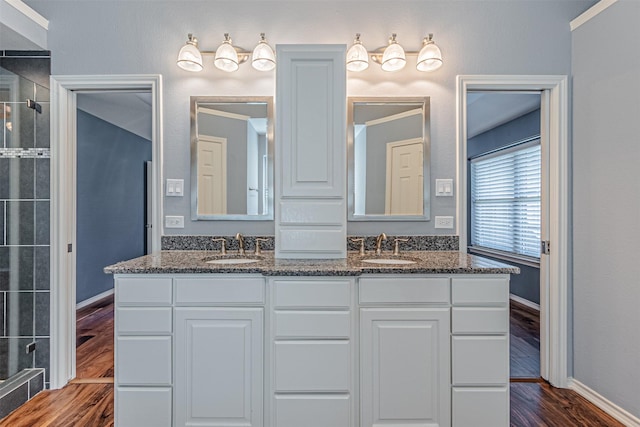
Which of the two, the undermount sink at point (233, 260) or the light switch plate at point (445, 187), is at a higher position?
the light switch plate at point (445, 187)

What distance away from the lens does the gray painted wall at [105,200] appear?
12.7ft

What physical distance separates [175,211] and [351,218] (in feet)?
3.88

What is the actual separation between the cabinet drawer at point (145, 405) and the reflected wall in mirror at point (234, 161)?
1.06 meters

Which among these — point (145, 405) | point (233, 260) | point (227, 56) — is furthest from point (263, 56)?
point (145, 405)

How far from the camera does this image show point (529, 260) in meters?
3.85

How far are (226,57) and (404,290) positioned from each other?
69.0 inches

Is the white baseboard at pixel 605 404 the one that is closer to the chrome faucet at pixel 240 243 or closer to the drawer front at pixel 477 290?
the drawer front at pixel 477 290

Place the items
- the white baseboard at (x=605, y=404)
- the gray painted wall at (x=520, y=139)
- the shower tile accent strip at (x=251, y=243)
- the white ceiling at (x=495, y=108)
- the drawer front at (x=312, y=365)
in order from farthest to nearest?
1. the gray painted wall at (x=520, y=139)
2. the white ceiling at (x=495, y=108)
3. the shower tile accent strip at (x=251, y=243)
4. the white baseboard at (x=605, y=404)
5. the drawer front at (x=312, y=365)

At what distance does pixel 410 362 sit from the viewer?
166cm

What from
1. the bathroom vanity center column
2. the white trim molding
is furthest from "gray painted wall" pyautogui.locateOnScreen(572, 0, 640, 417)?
the bathroom vanity center column

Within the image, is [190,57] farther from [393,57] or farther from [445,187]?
[445,187]

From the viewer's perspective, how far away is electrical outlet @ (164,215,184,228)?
7.59 feet

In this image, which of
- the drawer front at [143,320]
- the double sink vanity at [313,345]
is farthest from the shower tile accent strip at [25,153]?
the drawer front at [143,320]

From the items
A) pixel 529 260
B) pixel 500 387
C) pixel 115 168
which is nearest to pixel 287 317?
pixel 500 387
